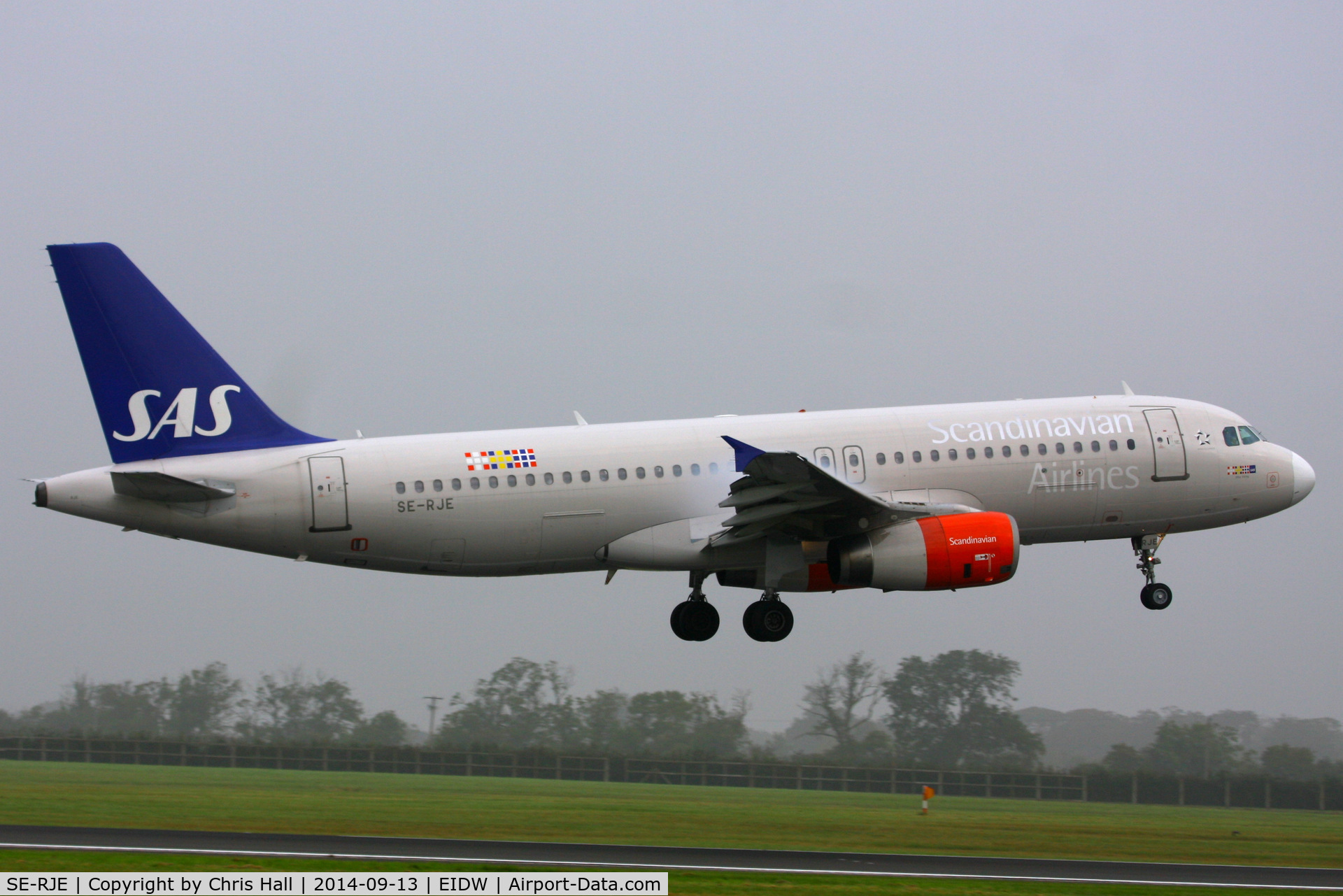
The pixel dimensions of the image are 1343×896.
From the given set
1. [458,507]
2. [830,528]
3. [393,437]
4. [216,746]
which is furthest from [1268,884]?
[216,746]

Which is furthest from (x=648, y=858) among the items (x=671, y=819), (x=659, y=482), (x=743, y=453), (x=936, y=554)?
(x=936, y=554)

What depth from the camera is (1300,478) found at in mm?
31250

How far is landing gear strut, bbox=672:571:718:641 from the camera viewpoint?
29.9 meters

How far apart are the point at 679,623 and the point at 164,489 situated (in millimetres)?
11811

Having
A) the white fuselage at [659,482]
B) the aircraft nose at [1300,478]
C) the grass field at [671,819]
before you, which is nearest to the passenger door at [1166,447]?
the white fuselage at [659,482]

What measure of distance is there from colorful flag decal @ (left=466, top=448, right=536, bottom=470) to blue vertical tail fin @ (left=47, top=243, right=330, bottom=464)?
4024mm

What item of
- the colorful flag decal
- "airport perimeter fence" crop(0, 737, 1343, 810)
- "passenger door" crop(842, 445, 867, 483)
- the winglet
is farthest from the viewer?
"airport perimeter fence" crop(0, 737, 1343, 810)

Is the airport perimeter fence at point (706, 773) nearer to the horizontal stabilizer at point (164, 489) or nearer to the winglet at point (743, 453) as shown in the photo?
the winglet at point (743, 453)

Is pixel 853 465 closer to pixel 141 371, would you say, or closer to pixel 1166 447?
pixel 1166 447

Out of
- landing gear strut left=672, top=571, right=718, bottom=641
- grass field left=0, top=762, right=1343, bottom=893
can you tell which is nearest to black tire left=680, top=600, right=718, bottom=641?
landing gear strut left=672, top=571, right=718, bottom=641

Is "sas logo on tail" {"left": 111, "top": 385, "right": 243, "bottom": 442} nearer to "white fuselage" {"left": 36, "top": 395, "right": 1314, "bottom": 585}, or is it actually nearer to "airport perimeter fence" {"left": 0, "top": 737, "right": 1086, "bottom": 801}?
"white fuselage" {"left": 36, "top": 395, "right": 1314, "bottom": 585}

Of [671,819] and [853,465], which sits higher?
[853,465]

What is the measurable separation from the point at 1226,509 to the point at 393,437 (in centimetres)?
1959

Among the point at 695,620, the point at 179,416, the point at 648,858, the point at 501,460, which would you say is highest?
the point at 179,416
